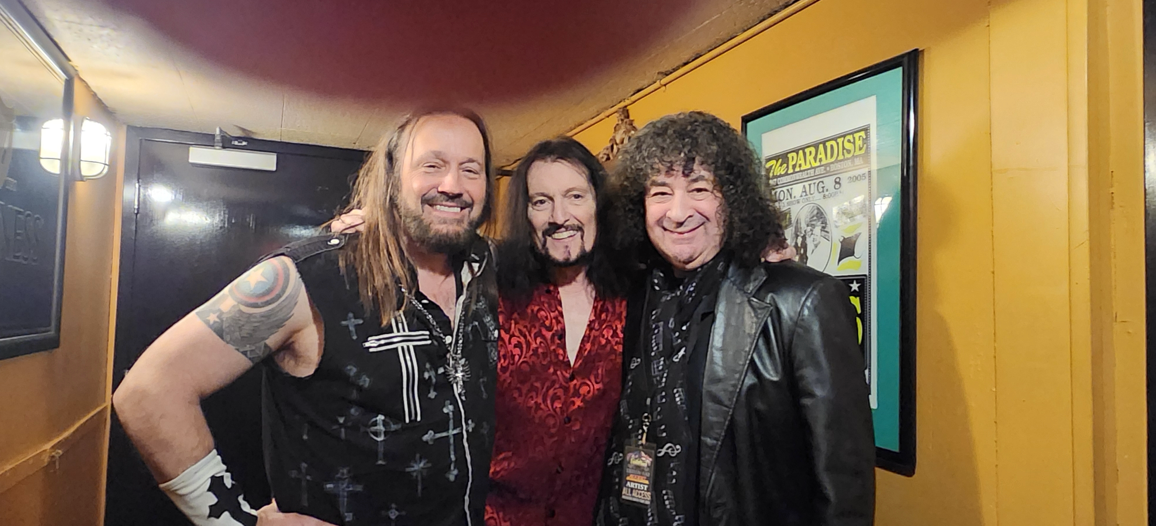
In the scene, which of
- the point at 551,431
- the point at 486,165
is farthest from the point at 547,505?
the point at 486,165

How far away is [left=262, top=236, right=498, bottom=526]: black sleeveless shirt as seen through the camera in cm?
75

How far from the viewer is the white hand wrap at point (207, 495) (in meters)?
0.66

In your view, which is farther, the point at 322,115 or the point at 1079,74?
the point at 322,115

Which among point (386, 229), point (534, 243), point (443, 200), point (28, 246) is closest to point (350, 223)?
point (386, 229)

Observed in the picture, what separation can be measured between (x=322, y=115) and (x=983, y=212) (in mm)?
1160

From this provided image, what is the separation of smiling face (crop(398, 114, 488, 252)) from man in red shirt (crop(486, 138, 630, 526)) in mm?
131

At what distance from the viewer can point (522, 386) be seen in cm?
88

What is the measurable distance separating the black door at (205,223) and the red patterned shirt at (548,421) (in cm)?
67

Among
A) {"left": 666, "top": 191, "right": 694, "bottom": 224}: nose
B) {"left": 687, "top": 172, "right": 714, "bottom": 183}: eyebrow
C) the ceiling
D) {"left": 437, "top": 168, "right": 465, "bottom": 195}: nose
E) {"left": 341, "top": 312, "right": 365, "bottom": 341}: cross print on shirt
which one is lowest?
{"left": 341, "top": 312, "right": 365, "bottom": 341}: cross print on shirt

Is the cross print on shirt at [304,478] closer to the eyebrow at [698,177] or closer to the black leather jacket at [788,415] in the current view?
the black leather jacket at [788,415]

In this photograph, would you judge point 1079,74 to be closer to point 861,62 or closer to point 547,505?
point 861,62

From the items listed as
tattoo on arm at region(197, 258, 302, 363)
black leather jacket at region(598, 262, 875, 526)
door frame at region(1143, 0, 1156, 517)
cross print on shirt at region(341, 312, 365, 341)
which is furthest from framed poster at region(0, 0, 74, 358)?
door frame at region(1143, 0, 1156, 517)

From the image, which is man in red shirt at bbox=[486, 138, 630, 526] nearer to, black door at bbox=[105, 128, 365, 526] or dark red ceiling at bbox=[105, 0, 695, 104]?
dark red ceiling at bbox=[105, 0, 695, 104]

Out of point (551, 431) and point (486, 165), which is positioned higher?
point (486, 165)
